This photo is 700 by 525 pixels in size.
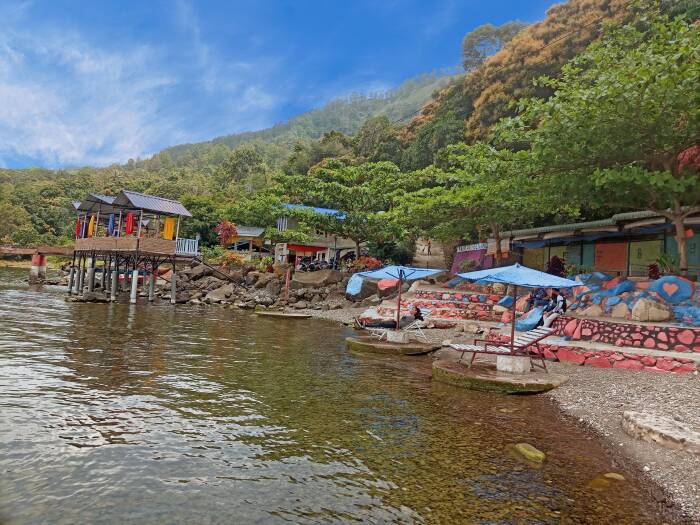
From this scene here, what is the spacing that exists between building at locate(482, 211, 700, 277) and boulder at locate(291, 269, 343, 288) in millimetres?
12312

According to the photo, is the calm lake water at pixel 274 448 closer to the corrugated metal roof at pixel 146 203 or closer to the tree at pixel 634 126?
the tree at pixel 634 126

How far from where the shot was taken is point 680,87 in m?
12.9

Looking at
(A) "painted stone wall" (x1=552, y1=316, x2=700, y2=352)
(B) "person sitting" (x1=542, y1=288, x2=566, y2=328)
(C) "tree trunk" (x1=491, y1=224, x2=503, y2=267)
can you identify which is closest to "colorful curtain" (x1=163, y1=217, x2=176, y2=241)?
(C) "tree trunk" (x1=491, y1=224, x2=503, y2=267)

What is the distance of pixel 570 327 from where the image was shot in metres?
13.9

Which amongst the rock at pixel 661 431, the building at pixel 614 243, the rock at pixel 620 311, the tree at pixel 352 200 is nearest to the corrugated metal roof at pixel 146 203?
the tree at pixel 352 200

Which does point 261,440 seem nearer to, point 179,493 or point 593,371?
point 179,493

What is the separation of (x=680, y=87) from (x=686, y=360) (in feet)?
24.8

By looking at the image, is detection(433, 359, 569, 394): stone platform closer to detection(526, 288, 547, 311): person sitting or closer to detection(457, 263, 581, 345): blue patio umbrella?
detection(457, 263, 581, 345): blue patio umbrella

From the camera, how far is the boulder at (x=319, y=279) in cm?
3409

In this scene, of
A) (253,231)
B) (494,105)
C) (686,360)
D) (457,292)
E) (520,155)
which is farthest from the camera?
(253,231)

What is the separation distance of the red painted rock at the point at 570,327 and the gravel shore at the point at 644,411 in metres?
1.90

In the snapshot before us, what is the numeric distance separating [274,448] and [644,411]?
248 inches

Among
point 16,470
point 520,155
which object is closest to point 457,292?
point 520,155

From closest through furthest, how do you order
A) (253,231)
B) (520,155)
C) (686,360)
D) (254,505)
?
1. (254,505)
2. (686,360)
3. (520,155)
4. (253,231)
